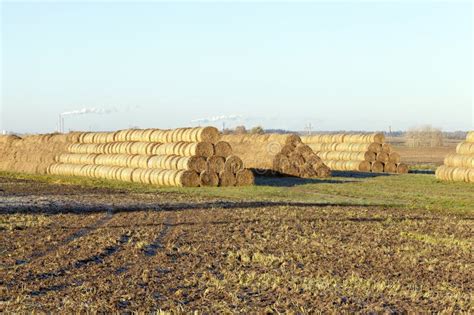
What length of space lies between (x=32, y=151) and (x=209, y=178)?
1849 cm

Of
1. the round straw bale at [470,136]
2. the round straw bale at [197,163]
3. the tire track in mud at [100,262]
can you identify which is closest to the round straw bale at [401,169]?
the round straw bale at [470,136]

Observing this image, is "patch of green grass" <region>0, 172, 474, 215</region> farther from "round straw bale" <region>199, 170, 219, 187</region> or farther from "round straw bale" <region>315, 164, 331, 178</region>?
"round straw bale" <region>315, 164, 331, 178</region>

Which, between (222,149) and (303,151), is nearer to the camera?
(222,149)

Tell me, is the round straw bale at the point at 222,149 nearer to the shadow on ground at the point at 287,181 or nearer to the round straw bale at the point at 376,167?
the shadow on ground at the point at 287,181

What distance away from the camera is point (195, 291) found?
32.3ft

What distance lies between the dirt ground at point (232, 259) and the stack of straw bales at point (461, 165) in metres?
14.5

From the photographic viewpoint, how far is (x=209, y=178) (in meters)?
31.0

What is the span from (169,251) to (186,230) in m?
2.93

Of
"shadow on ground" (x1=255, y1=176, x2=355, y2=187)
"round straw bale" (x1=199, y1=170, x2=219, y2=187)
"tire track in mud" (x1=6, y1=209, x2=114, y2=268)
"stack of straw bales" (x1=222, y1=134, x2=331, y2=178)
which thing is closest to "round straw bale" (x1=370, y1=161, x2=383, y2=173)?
"stack of straw bales" (x1=222, y1=134, x2=331, y2=178)

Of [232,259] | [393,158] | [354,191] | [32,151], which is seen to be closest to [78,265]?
[232,259]

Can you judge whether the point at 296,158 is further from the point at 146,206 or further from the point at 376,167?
the point at 146,206

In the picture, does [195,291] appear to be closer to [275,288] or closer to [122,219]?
[275,288]

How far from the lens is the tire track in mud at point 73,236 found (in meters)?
12.1

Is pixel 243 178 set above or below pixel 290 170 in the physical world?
below
